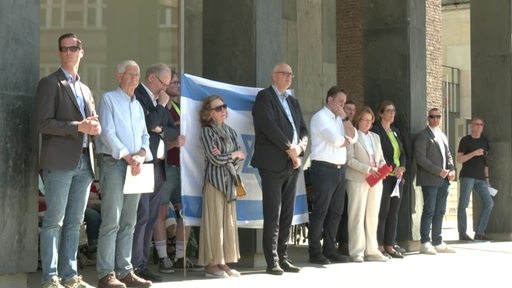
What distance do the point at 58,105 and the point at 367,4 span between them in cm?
731

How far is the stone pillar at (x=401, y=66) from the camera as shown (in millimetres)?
14070

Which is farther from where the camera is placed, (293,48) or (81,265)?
(293,48)

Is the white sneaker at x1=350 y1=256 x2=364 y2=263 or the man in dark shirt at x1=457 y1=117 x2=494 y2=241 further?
the man in dark shirt at x1=457 y1=117 x2=494 y2=241

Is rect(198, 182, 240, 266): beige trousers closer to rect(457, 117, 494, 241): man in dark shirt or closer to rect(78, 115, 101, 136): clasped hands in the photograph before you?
rect(78, 115, 101, 136): clasped hands

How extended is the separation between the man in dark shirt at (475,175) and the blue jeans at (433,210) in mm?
2385

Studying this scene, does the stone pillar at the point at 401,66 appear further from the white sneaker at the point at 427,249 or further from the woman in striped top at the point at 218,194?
the woman in striped top at the point at 218,194

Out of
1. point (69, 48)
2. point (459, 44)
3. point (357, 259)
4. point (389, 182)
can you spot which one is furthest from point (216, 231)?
point (459, 44)

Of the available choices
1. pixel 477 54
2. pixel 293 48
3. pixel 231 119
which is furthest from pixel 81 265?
pixel 477 54

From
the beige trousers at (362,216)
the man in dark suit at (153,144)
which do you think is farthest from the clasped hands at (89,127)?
the beige trousers at (362,216)

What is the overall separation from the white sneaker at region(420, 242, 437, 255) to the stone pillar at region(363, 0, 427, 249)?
204mm

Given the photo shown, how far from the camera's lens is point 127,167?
29.0ft

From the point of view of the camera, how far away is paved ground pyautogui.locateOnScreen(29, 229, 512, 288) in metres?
9.76

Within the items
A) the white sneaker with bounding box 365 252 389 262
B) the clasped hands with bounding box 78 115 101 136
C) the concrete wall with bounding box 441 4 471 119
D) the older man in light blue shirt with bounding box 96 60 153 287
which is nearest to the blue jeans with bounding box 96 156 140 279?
the older man in light blue shirt with bounding box 96 60 153 287

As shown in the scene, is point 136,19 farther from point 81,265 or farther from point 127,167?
point 127,167
